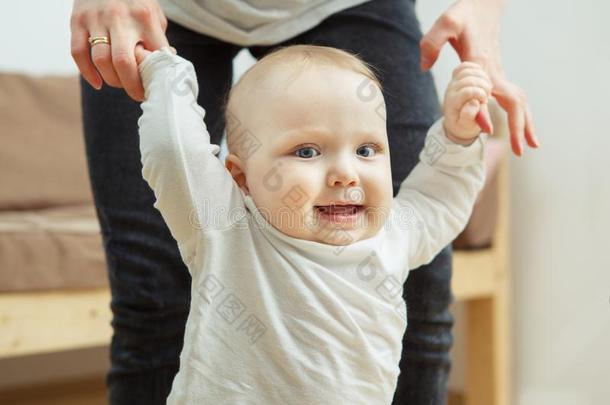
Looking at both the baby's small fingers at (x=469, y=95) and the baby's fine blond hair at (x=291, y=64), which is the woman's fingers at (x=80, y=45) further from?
the baby's small fingers at (x=469, y=95)

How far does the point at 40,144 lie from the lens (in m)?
2.23

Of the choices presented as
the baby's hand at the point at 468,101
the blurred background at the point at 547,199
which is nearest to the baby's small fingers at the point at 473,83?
the baby's hand at the point at 468,101

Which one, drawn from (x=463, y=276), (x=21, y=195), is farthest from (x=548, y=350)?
(x=21, y=195)

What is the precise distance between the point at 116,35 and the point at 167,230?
28 cm

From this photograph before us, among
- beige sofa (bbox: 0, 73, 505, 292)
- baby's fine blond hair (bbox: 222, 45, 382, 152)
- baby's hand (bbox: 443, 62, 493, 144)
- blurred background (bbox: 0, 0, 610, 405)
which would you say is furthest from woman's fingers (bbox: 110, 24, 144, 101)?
blurred background (bbox: 0, 0, 610, 405)

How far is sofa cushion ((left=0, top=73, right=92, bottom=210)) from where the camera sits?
2145 millimetres

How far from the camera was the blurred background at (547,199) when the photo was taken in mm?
2100

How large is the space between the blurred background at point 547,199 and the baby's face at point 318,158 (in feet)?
3.93

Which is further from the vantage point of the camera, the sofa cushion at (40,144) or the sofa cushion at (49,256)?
the sofa cushion at (40,144)

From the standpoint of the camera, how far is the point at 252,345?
31.1 inches

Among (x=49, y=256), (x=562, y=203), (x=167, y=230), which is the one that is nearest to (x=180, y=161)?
(x=167, y=230)

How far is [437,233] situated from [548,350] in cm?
152

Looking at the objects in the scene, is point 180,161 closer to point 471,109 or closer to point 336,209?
point 336,209

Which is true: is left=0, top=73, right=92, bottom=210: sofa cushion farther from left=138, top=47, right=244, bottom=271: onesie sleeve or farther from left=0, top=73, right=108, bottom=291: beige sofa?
left=138, top=47, right=244, bottom=271: onesie sleeve
